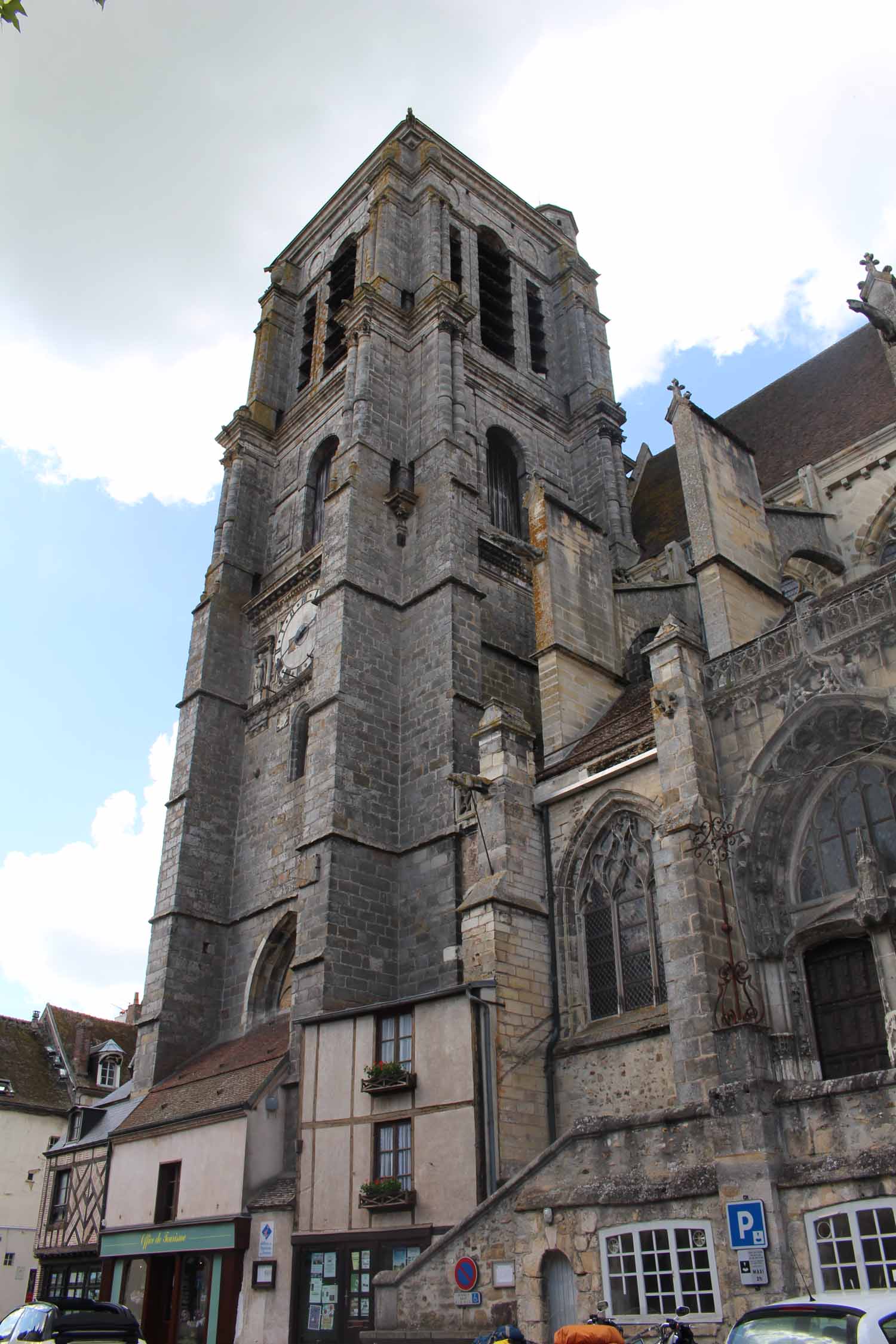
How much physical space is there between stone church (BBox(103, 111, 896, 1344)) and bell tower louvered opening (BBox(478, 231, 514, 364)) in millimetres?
122

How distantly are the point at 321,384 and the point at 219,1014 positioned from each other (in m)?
13.2

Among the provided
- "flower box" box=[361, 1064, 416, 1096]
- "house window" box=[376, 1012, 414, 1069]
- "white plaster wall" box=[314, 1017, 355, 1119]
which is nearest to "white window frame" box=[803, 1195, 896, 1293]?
"flower box" box=[361, 1064, 416, 1096]

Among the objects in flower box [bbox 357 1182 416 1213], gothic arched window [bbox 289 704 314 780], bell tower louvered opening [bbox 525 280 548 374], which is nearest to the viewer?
flower box [bbox 357 1182 416 1213]

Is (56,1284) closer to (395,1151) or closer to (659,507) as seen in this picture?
(395,1151)

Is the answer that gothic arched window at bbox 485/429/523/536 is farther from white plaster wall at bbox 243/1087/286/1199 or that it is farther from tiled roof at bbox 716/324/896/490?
white plaster wall at bbox 243/1087/286/1199

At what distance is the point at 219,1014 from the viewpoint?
59.0ft

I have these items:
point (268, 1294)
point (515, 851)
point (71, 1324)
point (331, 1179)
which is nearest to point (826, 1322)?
point (71, 1324)

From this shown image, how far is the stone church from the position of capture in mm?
8297

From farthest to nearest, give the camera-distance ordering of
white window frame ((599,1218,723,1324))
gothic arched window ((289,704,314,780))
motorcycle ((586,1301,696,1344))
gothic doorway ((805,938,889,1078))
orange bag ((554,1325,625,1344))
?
1. gothic arched window ((289,704,314,780))
2. gothic doorway ((805,938,889,1078))
3. white window frame ((599,1218,723,1324))
4. motorcycle ((586,1301,696,1344))
5. orange bag ((554,1325,625,1344))

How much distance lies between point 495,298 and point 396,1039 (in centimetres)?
1913

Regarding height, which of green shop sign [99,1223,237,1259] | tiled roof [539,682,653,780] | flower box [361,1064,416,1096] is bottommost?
green shop sign [99,1223,237,1259]

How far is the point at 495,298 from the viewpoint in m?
26.2

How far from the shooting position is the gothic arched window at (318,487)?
2230 cm

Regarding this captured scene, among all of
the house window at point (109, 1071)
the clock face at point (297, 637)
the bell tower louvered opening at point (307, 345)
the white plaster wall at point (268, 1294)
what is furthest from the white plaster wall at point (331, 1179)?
the bell tower louvered opening at point (307, 345)
